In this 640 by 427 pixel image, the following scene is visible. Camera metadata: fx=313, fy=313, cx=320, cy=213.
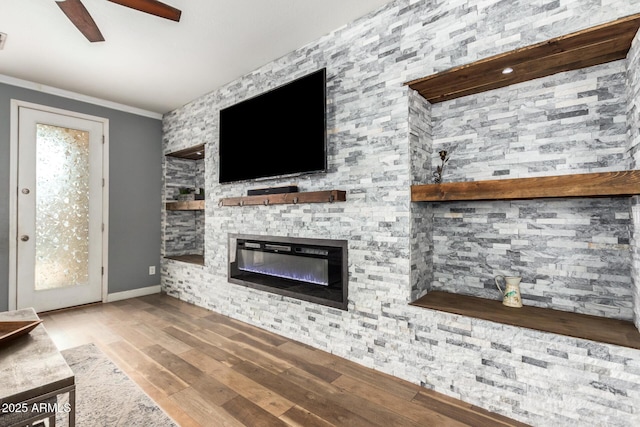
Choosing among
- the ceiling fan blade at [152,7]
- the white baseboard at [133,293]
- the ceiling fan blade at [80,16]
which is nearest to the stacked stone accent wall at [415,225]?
the ceiling fan blade at [152,7]

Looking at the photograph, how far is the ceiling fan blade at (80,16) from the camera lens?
1754 mm

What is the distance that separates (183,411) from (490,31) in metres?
2.93

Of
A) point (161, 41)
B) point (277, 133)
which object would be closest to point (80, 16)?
point (161, 41)

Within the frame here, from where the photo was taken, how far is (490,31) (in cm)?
191

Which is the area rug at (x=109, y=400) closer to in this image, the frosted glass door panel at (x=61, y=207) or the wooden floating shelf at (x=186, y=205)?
the frosted glass door panel at (x=61, y=207)

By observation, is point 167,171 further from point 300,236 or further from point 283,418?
point 283,418

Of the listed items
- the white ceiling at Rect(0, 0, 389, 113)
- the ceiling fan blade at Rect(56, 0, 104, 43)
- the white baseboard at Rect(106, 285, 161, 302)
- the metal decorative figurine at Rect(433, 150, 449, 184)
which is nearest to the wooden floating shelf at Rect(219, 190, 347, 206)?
the metal decorative figurine at Rect(433, 150, 449, 184)

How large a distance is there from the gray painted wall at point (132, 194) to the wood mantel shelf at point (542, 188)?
410 centimetres

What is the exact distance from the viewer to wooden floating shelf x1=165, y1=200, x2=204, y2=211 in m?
4.20

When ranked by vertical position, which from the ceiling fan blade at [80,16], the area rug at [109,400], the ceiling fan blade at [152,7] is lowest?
the area rug at [109,400]

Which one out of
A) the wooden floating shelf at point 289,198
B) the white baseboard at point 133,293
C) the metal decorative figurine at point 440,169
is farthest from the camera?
the white baseboard at point 133,293

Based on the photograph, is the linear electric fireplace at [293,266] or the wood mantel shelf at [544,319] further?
the linear electric fireplace at [293,266]

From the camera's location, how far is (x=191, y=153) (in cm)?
463

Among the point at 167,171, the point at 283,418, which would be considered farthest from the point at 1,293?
the point at 283,418
